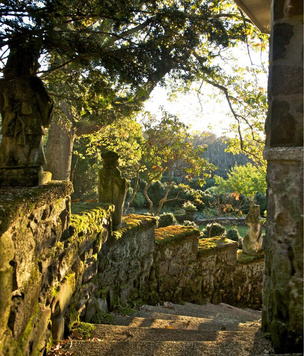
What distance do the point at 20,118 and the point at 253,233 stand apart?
710 centimetres

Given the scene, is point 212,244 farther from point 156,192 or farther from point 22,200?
point 156,192

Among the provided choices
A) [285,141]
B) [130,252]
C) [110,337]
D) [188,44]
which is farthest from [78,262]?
[188,44]

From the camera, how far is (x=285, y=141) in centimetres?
234

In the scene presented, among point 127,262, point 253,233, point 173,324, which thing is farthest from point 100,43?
point 253,233

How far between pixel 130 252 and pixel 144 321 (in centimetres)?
121

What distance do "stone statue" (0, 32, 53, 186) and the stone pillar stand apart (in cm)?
212

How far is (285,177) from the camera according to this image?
7.64 feet

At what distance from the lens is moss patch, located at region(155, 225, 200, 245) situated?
581 centimetres

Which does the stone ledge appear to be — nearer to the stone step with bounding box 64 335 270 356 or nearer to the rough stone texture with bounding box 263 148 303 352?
the rough stone texture with bounding box 263 148 303 352

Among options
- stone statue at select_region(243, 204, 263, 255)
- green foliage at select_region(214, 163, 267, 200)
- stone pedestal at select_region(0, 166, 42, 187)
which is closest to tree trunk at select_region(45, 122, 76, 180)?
stone statue at select_region(243, 204, 263, 255)

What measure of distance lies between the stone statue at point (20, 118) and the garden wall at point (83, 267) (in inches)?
12.3

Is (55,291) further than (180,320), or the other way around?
(180,320)

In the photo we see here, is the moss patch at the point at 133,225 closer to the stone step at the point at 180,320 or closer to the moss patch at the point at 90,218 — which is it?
the moss patch at the point at 90,218

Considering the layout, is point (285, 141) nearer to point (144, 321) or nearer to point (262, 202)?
point (144, 321)
